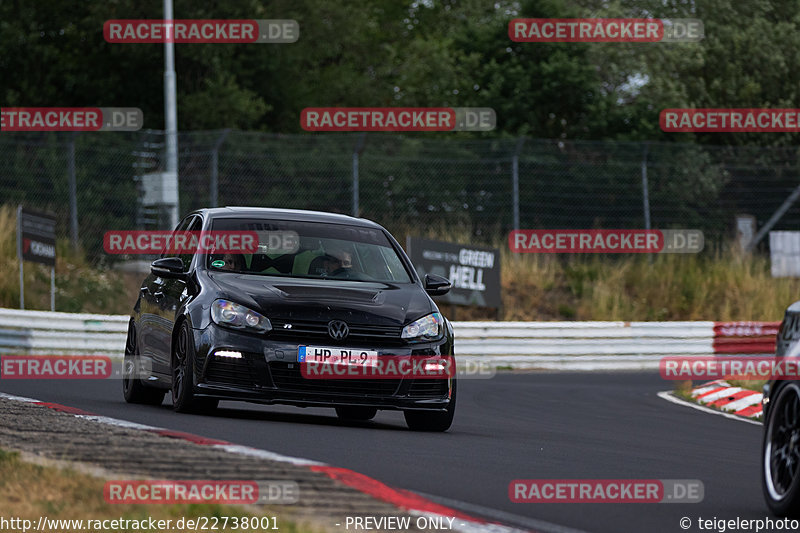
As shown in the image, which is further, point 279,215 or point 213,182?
point 213,182

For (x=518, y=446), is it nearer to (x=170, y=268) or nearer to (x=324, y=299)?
(x=324, y=299)

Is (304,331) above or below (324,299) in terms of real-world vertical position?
below

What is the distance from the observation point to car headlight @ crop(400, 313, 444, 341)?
11164mm

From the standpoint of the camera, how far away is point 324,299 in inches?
436

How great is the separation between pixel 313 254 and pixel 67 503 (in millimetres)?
5800

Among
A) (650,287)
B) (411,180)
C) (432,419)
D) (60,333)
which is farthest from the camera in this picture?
(650,287)

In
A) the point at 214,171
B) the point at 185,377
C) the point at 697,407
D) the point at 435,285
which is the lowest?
the point at 697,407

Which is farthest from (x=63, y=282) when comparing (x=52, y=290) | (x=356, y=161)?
(x=356, y=161)

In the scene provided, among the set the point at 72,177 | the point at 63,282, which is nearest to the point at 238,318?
the point at 72,177

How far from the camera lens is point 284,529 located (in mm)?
5914

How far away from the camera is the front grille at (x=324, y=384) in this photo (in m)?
10.9

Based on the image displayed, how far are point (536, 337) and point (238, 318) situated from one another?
1453 centimetres

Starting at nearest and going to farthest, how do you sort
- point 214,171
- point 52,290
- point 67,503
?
point 67,503 → point 52,290 → point 214,171

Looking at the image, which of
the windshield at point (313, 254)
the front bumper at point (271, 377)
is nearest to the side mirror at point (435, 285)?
the windshield at point (313, 254)
